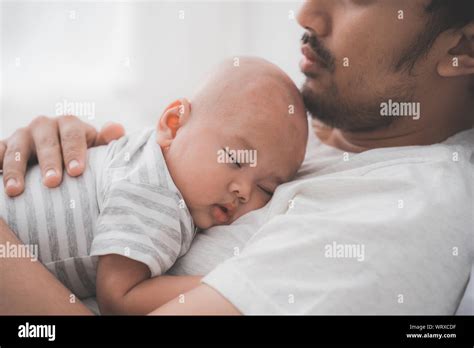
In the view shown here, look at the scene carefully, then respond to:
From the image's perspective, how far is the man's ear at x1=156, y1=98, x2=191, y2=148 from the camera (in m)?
1.12

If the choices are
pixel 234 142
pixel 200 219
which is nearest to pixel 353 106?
pixel 234 142

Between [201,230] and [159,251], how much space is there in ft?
0.52

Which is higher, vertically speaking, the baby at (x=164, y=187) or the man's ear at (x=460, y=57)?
the man's ear at (x=460, y=57)

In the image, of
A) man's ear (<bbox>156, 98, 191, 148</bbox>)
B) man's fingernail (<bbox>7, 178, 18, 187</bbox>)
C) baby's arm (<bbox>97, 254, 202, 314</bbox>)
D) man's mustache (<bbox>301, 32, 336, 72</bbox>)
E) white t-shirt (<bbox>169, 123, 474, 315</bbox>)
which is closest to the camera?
white t-shirt (<bbox>169, 123, 474, 315</bbox>)

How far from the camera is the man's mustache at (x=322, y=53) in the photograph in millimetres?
1228

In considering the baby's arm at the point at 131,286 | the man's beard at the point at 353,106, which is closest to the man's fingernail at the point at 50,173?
the baby's arm at the point at 131,286

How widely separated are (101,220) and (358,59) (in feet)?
2.25

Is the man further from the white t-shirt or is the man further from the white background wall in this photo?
the white background wall

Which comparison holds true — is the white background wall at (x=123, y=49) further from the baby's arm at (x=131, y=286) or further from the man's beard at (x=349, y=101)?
the baby's arm at (x=131, y=286)

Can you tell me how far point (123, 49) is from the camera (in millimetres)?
2041

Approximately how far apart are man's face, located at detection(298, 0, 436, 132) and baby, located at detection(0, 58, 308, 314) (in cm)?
13

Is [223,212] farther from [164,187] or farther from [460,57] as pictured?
[460,57]

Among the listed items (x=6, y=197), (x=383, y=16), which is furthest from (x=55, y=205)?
(x=383, y=16)

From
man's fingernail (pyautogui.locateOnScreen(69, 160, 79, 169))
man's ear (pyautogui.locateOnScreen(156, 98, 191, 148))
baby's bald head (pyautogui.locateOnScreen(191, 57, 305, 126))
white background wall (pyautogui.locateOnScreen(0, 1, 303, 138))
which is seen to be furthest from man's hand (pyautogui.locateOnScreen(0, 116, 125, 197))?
white background wall (pyautogui.locateOnScreen(0, 1, 303, 138))
